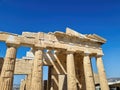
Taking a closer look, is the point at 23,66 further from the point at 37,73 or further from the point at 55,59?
the point at 37,73

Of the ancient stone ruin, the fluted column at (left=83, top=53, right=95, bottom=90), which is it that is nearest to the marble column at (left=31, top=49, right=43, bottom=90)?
the ancient stone ruin

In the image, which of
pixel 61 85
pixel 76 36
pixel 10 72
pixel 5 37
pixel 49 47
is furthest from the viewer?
pixel 61 85

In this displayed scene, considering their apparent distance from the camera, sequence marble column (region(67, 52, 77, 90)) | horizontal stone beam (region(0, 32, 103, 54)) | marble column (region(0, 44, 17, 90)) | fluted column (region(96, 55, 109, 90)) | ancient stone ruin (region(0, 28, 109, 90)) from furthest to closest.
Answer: fluted column (region(96, 55, 109, 90))
marble column (region(67, 52, 77, 90))
horizontal stone beam (region(0, 32, 103, 54))
ancient stone ruin (region(0, 28, 109, 90))
marble column (region(0, 44, 17, 90))

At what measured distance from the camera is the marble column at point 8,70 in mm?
11359

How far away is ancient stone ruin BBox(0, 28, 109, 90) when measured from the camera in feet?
41.0

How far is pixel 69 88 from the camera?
1362 centimetres

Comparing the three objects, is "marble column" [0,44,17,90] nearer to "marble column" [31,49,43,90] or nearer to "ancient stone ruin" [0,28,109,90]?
"ancient stone ruin" [0,28,109,90]

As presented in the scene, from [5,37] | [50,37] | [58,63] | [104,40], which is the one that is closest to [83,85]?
[58,63]

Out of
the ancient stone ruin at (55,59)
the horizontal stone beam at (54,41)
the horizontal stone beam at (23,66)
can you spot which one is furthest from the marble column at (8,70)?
the horizontal stone beam at (23,66)

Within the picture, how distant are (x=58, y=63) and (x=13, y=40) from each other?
7.15 metres

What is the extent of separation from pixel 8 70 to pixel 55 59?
7410mm

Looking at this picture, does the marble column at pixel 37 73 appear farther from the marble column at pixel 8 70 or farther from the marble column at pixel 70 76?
the marble column at pixel 70 76

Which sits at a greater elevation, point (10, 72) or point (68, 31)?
point (68, 31)

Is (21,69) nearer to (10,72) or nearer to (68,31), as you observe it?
(10,72)
